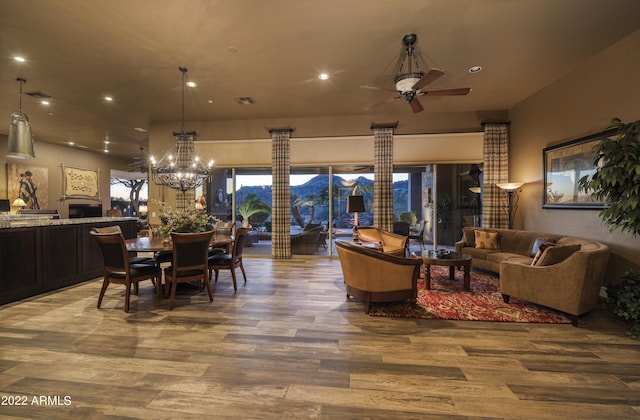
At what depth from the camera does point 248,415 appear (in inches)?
74.1

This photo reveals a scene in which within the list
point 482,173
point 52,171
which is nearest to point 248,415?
point 482,173

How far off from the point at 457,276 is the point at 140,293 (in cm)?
548

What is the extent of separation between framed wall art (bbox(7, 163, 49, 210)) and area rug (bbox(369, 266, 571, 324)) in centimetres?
1073

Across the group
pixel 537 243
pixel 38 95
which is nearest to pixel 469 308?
pixel 537 243

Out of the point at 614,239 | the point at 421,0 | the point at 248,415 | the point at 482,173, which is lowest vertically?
the point at 248,415

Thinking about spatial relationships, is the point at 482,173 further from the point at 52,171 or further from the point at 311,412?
the point at 52,171

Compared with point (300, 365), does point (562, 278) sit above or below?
above

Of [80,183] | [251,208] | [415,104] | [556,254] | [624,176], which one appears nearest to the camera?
[624,176]

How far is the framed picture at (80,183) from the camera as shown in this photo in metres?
9.67

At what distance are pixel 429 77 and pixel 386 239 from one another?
11.1 ft

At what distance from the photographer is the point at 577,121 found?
4.57 metres

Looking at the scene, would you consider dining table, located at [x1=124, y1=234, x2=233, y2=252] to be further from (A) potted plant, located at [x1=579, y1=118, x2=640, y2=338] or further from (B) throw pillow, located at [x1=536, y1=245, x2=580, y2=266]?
(A) potted plant, located at [x1=579, y1=118, x2=640, y2=338]

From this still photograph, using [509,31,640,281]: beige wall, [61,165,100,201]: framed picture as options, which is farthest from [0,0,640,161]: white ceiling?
[61,165,100,201]: framed picture

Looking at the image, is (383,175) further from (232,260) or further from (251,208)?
(232,260)
